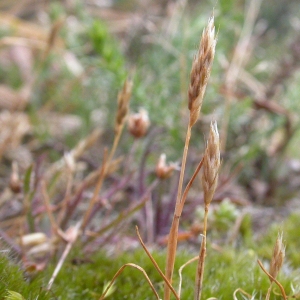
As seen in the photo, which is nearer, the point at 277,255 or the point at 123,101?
the point at 277,255

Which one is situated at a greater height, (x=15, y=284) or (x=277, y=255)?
(x=277, y=255)

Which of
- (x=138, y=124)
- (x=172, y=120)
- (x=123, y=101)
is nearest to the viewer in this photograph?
(x=123, y=101)

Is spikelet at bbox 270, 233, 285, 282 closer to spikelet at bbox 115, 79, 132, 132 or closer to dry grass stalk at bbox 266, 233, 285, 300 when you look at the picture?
dry grass stalk at bbox 266, 233, 285, 300

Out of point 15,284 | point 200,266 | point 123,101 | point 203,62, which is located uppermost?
point 203,62

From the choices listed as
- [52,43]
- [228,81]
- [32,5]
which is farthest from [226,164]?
[32,5]

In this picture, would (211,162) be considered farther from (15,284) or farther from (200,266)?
(15,284)

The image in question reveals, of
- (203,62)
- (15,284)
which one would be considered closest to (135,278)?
(15,284)

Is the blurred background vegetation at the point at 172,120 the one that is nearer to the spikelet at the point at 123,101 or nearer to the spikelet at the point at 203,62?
the spikelet at the point at 123,101

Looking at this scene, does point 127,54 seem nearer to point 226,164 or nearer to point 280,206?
point 226,164

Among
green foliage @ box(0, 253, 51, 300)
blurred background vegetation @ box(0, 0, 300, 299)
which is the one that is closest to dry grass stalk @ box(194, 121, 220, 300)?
green foliage @ box(0, 253, 51, 300)
